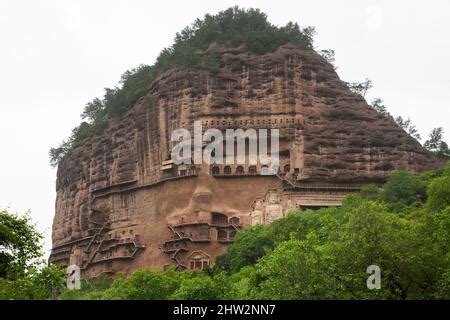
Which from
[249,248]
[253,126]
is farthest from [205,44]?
[249,248]

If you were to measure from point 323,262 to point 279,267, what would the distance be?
1.41m

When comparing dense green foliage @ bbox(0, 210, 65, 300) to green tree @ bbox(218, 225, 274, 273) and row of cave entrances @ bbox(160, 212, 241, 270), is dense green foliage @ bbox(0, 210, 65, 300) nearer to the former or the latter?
green tree @ bbox(218, 225, 274, 273)

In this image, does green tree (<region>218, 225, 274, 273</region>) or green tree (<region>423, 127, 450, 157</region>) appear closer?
green tree (<region>218, 225, 274, 273</region>)

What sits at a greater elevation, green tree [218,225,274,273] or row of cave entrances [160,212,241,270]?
row of cave entrances [160,212,241,270]

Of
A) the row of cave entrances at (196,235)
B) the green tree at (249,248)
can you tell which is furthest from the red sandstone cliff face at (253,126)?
the green tree at (249,248)

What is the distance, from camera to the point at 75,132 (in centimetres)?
7219

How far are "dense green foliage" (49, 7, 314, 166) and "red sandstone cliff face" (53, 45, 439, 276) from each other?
120 centimetres

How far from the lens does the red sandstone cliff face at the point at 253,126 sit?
56.7m

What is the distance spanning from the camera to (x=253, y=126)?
57625 mm

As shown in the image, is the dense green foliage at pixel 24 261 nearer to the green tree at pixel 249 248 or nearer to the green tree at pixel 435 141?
the green tree at pixel 249 248

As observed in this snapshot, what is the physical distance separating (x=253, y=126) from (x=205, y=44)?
903 cm

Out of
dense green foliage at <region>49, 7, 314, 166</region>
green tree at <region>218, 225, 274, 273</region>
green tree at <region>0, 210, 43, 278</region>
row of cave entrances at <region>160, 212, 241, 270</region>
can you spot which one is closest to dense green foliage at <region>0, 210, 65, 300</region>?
A: green tree at <region>0, 210, 43, 278</region>

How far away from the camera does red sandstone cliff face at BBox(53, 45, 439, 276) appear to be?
5669cm
